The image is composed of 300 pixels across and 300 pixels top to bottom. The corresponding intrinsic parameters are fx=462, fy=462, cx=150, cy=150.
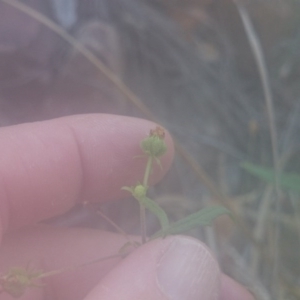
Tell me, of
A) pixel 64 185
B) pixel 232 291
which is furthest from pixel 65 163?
pixel 232 291

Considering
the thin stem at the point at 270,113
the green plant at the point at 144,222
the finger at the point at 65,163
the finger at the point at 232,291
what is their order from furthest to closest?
the thin stem at the point at 270,113
the finger at the point at 232,291
the finger at the point at 65,163
the green plant at the point at 144,222

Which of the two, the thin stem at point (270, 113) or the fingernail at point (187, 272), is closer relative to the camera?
the fingernail at point (187, 272)

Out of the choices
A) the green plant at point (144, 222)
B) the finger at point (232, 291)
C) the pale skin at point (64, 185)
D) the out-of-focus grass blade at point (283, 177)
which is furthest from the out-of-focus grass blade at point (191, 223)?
the out-of-focus grass blade at point (283, 177)

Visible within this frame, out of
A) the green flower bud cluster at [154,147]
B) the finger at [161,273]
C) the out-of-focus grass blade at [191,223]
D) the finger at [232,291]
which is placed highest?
the green flower bud cluster at [154,147]

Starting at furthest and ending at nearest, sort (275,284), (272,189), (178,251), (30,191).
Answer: (272,189) → (275,284) → (30,191) → (178,251)

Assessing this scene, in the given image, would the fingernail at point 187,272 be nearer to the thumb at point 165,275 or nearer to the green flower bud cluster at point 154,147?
the thumb at point 165,275

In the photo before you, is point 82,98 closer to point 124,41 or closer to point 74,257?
point 124,41

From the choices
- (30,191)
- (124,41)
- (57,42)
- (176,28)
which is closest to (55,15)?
(57,42)
